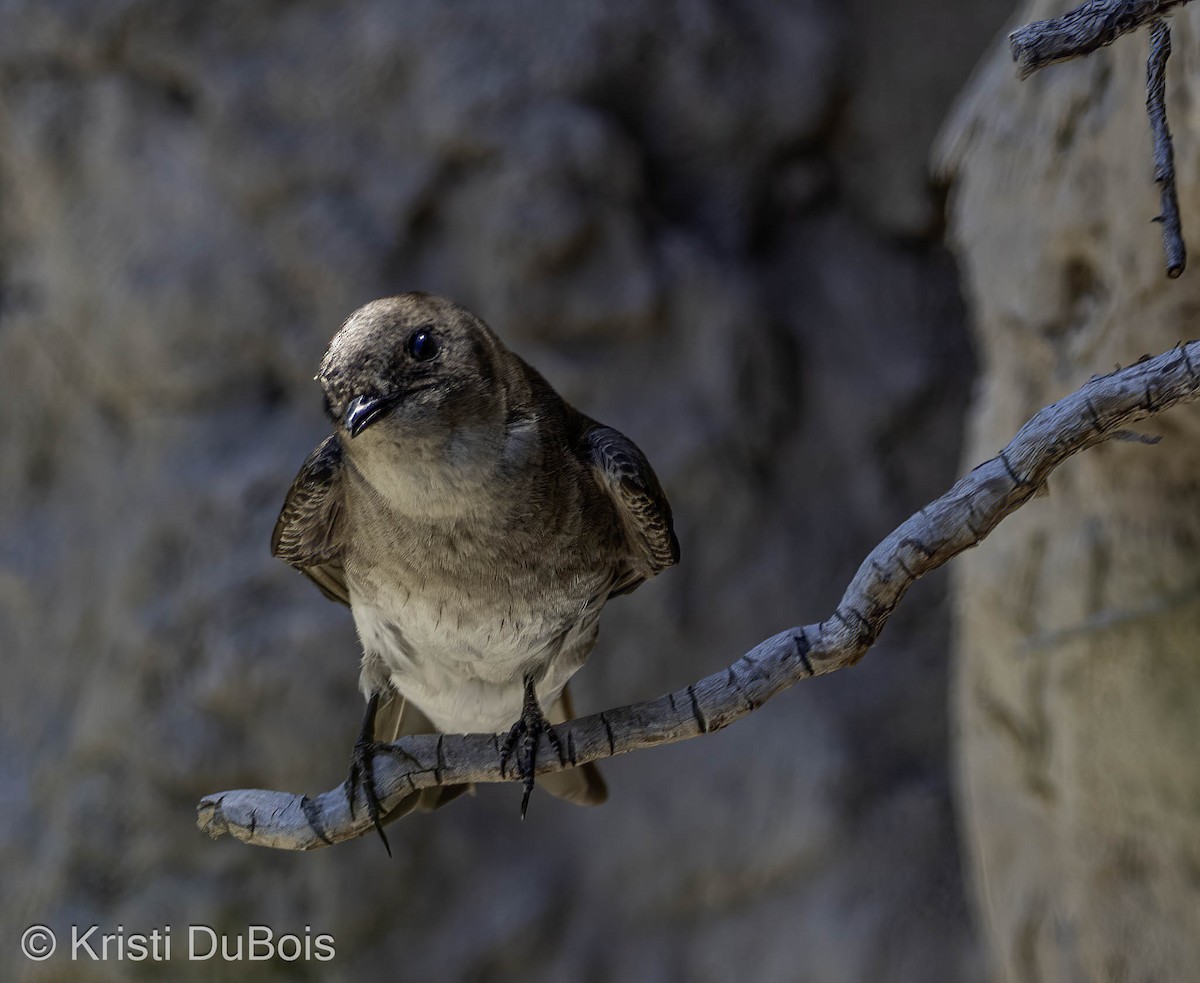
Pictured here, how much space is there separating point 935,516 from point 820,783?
246cm

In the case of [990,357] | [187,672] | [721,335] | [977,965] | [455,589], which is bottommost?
[977,965]

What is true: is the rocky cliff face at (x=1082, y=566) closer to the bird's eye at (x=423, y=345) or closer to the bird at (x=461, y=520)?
the bird at (x=461, y=520)

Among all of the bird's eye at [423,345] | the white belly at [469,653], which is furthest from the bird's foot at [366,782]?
the bird's eye at [423,345]

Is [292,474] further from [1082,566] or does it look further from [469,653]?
[1082,566]

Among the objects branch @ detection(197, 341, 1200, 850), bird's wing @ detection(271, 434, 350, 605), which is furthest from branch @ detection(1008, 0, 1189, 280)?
bird's wing @ detection(271, 434, 350, 605)

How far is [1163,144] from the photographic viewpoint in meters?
1.70

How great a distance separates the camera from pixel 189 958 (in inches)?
151

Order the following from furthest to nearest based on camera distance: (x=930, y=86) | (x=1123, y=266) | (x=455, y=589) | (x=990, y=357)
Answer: (x=930, y=86)
(x=990, y=357)
(x=1123, y=266)
(x=455, y=589)

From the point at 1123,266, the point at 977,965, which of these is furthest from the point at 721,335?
the point at 977,965

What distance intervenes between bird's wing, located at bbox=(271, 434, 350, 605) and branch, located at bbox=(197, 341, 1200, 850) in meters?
0.48

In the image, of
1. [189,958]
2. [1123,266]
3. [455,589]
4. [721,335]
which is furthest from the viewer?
[721,335]

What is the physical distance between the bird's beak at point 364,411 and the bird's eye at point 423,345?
88 mm

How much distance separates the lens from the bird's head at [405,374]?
1884mm

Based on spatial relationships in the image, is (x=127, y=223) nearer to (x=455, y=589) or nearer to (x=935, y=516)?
(x=455, y=589)
